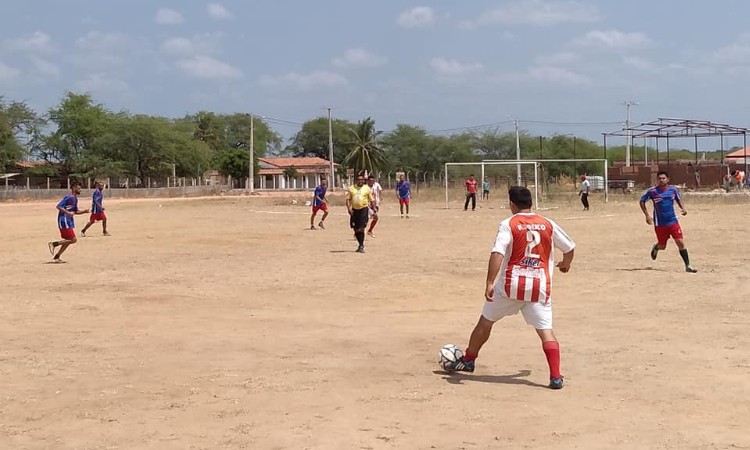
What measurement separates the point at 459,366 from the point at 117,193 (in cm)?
6648

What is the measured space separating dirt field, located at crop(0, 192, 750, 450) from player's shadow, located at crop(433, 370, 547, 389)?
0.08ft

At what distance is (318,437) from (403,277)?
340 inches

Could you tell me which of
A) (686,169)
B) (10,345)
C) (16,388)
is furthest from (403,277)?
(686,169)

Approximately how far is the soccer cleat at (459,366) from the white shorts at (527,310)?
45 centimetres

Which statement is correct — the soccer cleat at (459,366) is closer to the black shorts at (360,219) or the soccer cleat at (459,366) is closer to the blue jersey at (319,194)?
the black shorts at (360,219)

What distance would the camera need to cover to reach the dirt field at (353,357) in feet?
18.6

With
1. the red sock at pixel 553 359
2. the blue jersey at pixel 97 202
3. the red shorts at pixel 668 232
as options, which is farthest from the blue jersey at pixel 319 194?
the red sock at pixel 553 359

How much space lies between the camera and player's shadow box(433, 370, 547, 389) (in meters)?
7.04

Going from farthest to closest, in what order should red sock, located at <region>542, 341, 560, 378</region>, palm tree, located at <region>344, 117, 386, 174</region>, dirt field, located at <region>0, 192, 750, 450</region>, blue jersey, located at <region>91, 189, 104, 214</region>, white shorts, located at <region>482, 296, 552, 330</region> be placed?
palm tree, located at <region>344, 117, 386, 174</region> → blue jersey, located at <region>91, 189, 104, 214</region> → white shorts, located at <region>482, 296, 552, 330</region> → red sock, located at <region>542, 341, 560, 378</region> → dirt field, located at <region>0, 192, 750, 450</region>

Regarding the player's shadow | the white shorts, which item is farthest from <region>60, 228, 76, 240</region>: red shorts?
the white shorts

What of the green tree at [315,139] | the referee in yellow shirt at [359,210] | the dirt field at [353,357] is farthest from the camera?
the green tree at [315,139]

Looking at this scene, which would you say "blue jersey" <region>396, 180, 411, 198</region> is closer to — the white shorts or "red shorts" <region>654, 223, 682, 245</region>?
"red shorts" <region>654, 223, 682, 245</region>

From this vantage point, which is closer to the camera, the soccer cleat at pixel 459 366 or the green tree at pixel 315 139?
the soccer cleat at pixel 459 366

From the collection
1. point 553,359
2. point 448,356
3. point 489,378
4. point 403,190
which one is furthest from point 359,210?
point 403,190
